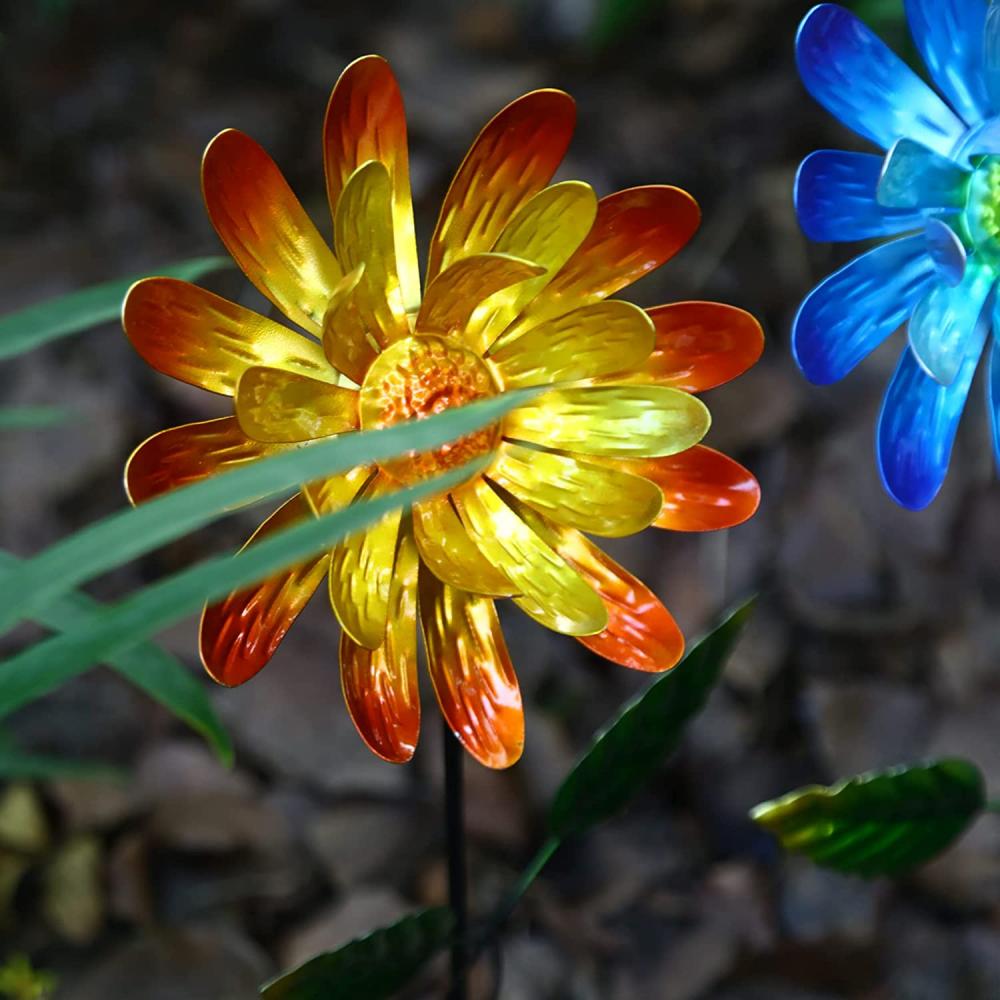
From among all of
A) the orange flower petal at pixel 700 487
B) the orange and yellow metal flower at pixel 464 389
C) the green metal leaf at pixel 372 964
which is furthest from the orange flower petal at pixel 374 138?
the green metal leaf at pixel 372 964

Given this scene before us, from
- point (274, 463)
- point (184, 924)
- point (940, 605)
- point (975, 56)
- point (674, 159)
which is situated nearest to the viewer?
point (274, 463)

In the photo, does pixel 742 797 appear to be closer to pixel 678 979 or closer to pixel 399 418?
pixel 678 979

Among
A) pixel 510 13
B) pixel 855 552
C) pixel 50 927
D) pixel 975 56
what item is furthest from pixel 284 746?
pixel 510 13

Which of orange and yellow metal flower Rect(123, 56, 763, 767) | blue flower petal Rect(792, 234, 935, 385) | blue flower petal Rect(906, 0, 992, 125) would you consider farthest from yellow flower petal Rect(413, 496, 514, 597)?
blue flower petal Rect(906, 0, 992, 125)

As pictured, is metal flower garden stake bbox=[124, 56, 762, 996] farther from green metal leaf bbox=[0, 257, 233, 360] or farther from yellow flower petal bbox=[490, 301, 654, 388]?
green metal leaf bbox=[0, 257, 233, 360]

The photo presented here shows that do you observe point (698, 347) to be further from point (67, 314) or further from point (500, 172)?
point (67, 314)

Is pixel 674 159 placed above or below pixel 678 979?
above
